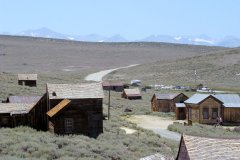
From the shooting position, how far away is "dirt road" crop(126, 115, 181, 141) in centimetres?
3403

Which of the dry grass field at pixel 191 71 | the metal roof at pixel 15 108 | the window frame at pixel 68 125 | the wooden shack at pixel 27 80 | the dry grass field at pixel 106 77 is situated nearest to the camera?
the dry grass field at pixel 106 77

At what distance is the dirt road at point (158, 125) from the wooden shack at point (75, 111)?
6.49 metres

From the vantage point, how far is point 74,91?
28906 millimetres

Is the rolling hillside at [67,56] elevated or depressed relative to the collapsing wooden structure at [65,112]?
elevated

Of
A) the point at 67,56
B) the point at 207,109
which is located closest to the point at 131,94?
the point at 207,109

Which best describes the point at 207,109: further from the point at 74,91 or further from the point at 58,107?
the point at 58,107

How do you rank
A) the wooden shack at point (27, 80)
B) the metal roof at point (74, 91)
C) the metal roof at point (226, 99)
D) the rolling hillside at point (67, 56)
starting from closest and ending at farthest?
the metal roof at point (74, 91) → the metal roof at point (226, 99) → the wooden shack at point (27, 80) → the rolling hillside at point (67, 56)

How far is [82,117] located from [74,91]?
5.99 ft

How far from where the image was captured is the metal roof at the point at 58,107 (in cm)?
2716

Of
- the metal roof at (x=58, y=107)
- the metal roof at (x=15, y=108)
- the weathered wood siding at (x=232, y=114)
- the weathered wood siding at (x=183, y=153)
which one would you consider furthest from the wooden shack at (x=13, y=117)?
the weathered wood siding at (x=232, y=114)

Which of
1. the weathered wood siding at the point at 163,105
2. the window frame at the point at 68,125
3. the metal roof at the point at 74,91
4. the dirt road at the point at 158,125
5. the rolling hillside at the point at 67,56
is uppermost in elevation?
the rolling hillside at the point at 67,56

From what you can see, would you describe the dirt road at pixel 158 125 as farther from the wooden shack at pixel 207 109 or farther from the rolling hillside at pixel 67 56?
the rolling hillside at pixel 67 56

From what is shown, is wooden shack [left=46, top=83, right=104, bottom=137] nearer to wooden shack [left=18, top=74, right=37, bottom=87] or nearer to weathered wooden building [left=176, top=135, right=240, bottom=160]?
weathered wooden building [left=176, top=135, right=240, bottom=160]

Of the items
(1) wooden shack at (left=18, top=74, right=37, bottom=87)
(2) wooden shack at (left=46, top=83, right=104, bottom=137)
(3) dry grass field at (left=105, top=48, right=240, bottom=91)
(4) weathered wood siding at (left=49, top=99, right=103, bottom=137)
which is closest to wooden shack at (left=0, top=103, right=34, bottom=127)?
(2) wooden shack at (left=46, top=83, right=104, bottom=137)
